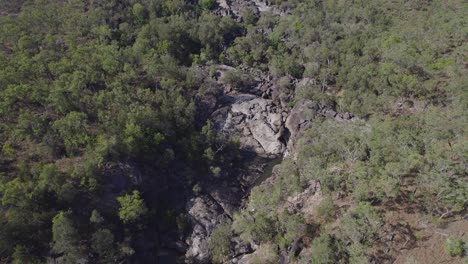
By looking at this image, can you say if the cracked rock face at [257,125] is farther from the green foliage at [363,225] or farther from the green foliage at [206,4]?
the green foliage at [206,4]

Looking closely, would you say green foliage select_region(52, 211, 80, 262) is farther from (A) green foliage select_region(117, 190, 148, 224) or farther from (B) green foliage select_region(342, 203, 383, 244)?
(B) green foliage select_region(342, 203, 383, 244)

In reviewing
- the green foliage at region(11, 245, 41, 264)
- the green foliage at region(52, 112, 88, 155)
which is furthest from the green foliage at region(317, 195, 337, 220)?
the green foliage at region(52, 112, 88, 155)

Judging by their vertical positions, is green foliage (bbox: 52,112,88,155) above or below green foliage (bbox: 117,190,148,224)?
above

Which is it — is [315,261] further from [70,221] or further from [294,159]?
[70,221]

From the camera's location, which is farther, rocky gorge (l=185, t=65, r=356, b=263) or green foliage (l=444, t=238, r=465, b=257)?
rocky gorge (l=185, t=65, r=356, b=263)

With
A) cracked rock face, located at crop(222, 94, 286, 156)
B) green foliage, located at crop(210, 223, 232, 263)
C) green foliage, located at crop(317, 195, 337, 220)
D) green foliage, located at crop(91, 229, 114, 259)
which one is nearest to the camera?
green foliage, located at crop(91, 229, 114, 259)

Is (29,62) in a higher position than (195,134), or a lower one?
higher

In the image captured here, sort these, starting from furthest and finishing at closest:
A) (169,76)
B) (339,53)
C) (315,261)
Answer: (339,53), (169,76), (315,261)


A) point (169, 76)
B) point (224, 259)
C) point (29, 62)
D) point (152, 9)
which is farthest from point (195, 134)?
point (152, 9)

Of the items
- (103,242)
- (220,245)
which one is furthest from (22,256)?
(220,245)
